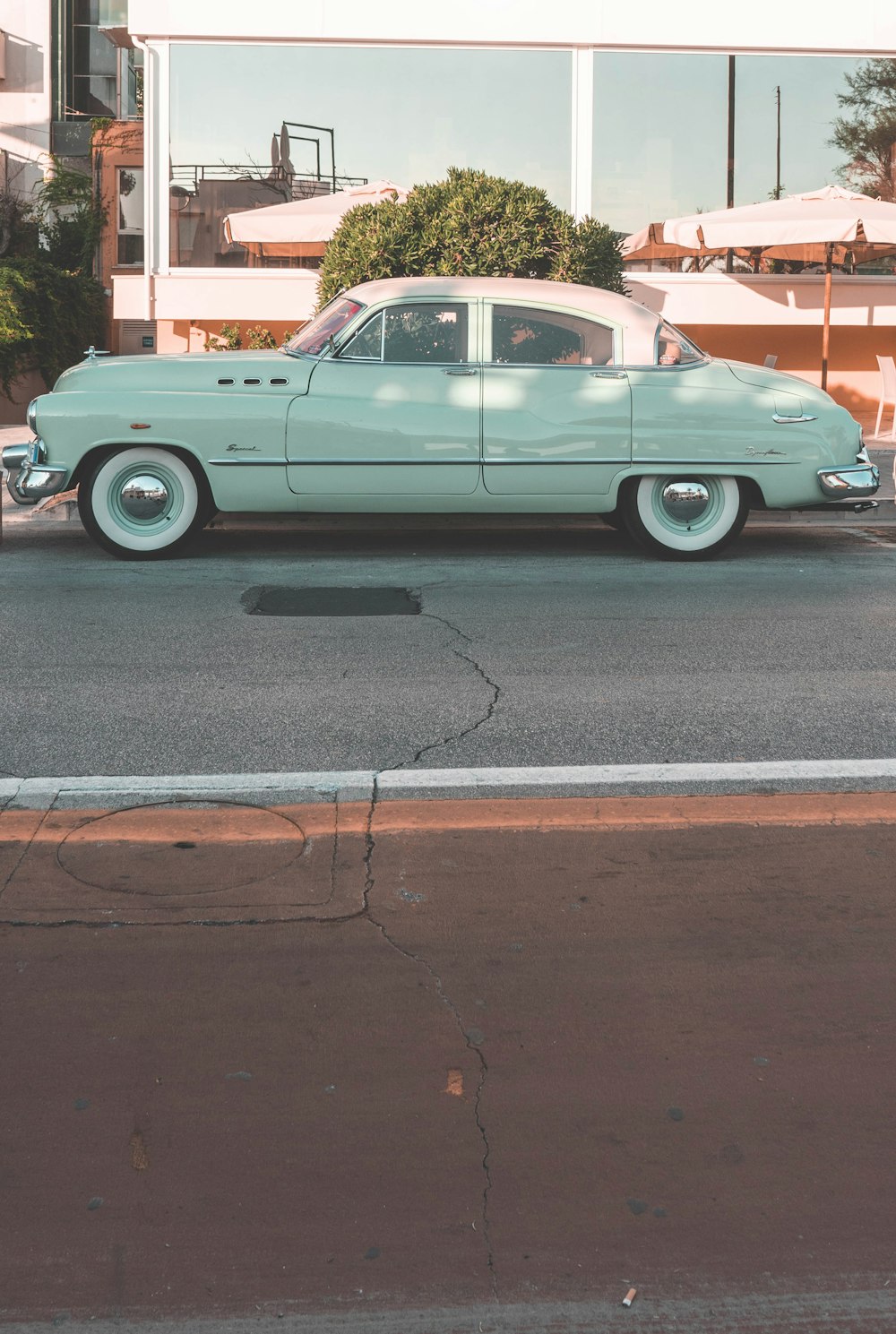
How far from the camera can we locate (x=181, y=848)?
4324mm

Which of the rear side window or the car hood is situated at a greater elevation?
the rear side window

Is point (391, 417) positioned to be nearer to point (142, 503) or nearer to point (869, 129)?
point (142, 503)

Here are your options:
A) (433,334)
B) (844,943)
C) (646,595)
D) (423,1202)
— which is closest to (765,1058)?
(844,943)

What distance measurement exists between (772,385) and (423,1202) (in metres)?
7.78

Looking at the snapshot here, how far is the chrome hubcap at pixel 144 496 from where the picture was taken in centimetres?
942

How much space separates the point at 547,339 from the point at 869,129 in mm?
10268

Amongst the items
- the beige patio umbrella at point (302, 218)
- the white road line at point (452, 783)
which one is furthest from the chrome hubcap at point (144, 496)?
the beige patio umbrella at point (302, 218)

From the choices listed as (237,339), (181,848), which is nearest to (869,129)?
(237,339)

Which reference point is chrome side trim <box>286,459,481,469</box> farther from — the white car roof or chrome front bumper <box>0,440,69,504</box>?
chrome front bumper <box>0,440,69,504</box>

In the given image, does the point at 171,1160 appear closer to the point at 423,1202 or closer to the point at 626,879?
the point at 423,1202

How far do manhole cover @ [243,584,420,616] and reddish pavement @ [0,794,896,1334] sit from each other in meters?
3.34

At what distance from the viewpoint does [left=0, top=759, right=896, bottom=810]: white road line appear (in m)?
4.80

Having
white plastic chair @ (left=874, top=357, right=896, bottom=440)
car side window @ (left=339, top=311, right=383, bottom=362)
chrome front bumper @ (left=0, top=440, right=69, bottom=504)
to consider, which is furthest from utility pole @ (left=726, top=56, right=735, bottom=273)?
chrome front bumper @ (left=0, top=440, right=69, bottom=504)

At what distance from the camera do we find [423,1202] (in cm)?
267
